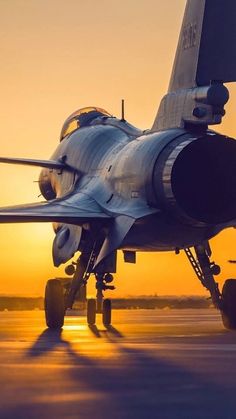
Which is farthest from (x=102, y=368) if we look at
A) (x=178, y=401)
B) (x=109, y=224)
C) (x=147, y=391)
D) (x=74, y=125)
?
(x=74, y=125)

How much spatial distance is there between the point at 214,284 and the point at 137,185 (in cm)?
356

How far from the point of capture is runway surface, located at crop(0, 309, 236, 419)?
860 cm

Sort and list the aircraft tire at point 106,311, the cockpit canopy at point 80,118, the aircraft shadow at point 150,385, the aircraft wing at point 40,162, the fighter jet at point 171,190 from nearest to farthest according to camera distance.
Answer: the aircraft shadow at point 150,385 → the fighter jet at point 171,190 → the aircraft tire at point 106,311 → the aircraft wing at point 40,162 → the cockpit canopy at point 80,118

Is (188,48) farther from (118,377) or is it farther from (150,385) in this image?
(150,385)

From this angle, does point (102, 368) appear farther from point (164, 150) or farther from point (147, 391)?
point (164, 150)

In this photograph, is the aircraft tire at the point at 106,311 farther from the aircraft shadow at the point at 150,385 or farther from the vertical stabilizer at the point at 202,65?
the aircraft shadow at the point at 150,385

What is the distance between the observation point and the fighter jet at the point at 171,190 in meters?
21.6

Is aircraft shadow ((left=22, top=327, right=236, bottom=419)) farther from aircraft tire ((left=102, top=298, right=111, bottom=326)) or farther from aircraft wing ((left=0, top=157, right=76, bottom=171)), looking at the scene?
aircraft wing ((left=0, top=157, right=76, bottom=171))

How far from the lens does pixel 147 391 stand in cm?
995

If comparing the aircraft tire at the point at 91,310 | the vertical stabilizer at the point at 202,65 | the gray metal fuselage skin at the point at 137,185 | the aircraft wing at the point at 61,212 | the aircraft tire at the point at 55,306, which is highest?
the vertical stabilizer at the point at 202,65

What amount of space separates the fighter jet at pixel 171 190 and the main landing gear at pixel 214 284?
0.03 meters

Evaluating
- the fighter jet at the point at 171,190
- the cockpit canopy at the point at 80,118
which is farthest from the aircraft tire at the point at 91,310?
the cockpit canopy at the point at 80,118

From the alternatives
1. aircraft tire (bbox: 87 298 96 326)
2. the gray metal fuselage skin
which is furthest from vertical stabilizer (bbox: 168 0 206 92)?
aircraft tire (bbox: 87 298 96 326)

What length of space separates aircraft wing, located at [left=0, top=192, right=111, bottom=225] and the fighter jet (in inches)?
1.1
